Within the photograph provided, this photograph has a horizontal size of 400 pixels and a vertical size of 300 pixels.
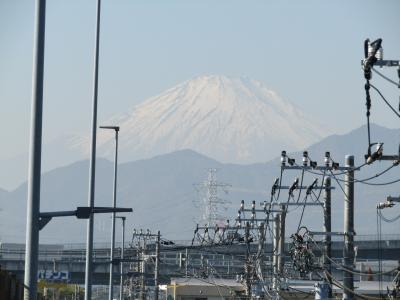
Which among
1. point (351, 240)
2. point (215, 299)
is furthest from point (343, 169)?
point (215, 299)

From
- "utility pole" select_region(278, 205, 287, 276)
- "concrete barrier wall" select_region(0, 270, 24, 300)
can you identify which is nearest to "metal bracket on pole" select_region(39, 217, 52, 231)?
"concrete barrier wall" select_region(0, 270, 24, 300)

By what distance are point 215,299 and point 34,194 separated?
115028 mm

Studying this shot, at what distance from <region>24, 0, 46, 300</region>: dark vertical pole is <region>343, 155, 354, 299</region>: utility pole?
18.3 metres

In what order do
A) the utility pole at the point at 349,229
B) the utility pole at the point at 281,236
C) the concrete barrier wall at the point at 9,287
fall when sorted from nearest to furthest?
the concrete barrier wall at the point at 9,287, the utility pole at the point at 349,229, the utility pole at the point at 281,236

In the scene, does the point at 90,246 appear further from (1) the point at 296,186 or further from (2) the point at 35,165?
(2) the point at 35,165

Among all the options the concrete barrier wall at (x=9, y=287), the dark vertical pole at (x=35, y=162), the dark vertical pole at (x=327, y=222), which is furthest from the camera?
the dark vertical pole at (x=327, y=222)

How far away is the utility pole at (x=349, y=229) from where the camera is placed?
55.8 m

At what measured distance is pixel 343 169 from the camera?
56.2 metres

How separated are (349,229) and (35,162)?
2017cm

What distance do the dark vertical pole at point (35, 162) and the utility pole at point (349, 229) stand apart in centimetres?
1829

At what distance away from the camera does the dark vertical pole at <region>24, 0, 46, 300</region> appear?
3853cm

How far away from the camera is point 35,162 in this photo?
38469mm

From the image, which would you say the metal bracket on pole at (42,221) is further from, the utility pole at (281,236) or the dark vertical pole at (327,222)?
the utility pole at (281,236)

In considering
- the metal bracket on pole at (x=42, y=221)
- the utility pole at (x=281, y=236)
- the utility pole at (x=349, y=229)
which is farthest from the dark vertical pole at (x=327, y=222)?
the metal bracket on pole at (x=42, y=221)
